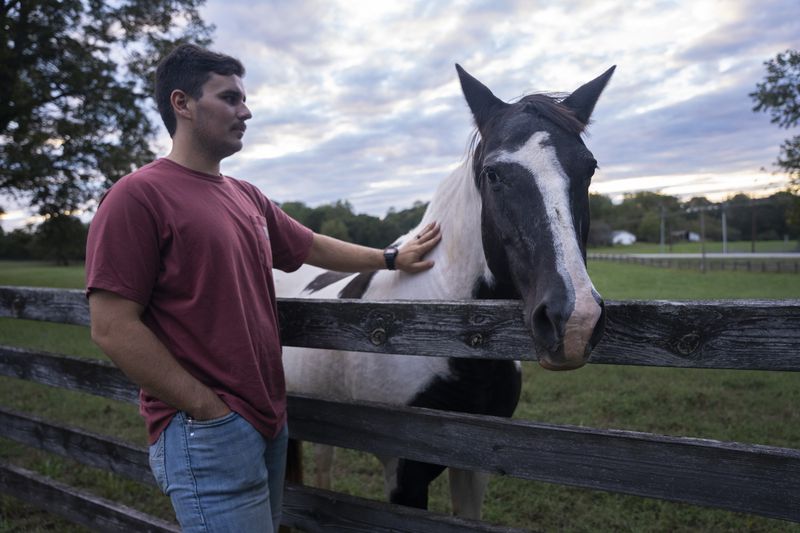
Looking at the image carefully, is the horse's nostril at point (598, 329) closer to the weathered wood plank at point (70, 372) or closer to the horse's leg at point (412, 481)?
the horse's leg at point (412, 481)

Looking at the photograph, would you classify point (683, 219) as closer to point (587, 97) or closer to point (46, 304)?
point (587, 97)

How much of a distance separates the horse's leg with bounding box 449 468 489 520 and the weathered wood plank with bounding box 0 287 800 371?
136 cm

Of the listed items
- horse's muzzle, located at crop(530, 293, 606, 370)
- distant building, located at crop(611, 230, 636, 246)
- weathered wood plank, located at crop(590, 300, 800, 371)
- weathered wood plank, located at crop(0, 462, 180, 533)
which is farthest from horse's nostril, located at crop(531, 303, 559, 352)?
distant building, located at crop(611, 230, 636, 246)

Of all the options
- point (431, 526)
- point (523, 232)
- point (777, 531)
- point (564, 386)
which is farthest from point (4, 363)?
point (564, 386)

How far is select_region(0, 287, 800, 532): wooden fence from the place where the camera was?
1.54 metres

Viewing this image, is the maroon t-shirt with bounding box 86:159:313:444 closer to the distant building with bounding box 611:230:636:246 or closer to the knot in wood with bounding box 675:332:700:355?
the knot in wood with bounding box 675:332:700:355

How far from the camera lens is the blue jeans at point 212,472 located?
1695 millimetres

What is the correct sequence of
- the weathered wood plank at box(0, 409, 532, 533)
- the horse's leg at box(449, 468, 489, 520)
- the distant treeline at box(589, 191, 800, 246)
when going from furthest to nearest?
the distant treeline at box(589, 191, 800, 246), the horse's leg at box(449, 468, 489, 520), the weathered wood plank at box(0, 409, 532, 533)

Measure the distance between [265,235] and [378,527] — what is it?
1.35 m

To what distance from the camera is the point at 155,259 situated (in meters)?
1.66

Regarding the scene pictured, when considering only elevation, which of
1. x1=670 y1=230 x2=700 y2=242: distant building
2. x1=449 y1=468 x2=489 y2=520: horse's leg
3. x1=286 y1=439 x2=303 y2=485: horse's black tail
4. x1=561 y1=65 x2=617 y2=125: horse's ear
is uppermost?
x1=670 y1=230 x2=700 y2=242: distant building

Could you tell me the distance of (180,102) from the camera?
1.80 meters

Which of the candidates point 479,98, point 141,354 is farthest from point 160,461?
point 479,98

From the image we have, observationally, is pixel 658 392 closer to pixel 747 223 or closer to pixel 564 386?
pixel 564 386
